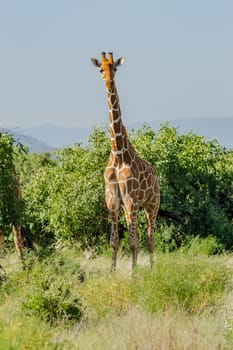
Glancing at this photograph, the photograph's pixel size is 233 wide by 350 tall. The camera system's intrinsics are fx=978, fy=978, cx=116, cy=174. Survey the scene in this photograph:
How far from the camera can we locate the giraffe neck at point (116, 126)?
1586cm

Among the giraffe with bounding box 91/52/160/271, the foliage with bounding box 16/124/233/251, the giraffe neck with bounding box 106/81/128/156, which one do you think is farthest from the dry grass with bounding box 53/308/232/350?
the foliage with bounding box 16/124/233/251

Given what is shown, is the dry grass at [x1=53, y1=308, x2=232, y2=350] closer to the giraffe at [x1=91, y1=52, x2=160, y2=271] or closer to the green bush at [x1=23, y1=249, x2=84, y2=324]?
the green bush at [x1=23, y1=249, x2=84, y2=324]

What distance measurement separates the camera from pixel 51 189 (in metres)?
20.5

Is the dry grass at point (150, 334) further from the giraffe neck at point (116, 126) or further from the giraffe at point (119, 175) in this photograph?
the giraffe neck at point (116, 126)

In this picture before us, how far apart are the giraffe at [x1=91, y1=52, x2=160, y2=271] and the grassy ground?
1994 millimetres

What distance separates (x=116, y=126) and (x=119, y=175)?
0.87 m

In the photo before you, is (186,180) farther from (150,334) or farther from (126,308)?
(150,334)

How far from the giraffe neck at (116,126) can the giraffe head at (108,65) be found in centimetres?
28

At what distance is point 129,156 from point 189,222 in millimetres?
6234

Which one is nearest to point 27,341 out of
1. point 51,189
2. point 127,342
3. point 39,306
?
point 127,342

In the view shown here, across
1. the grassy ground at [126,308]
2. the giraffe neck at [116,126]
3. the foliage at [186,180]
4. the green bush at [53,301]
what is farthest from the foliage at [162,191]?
the green bush at [53,301]

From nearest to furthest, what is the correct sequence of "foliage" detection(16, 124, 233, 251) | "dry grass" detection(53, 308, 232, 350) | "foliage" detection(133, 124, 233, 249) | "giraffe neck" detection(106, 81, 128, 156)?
"dry grass" detection(53, 308, 232, 350), "giraffe neck" detection(106, 81, 128, 156), "foliage" detection(16, 124, 233, 251), "foliage" detection(133, 124, 233, 249)

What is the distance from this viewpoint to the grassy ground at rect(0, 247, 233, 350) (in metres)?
9.53

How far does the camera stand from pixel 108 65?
15.4 meters
